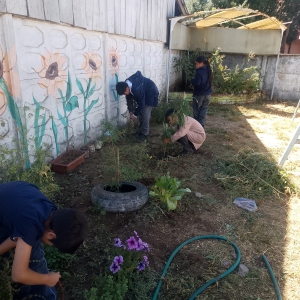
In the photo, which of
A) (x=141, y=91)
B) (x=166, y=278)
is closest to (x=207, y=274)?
(x=166, y=278)

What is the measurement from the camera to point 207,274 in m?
2.45

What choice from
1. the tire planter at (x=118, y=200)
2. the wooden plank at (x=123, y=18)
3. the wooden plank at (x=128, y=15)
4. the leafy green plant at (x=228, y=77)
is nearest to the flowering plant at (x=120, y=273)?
the tire planter at (x=118, y=200)

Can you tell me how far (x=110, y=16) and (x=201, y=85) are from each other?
2328mm

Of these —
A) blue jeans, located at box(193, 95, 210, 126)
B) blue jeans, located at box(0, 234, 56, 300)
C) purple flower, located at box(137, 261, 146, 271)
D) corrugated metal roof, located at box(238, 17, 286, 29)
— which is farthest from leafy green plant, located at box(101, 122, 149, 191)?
corrugated metal roof, located at box(238, 17, 286, 29)

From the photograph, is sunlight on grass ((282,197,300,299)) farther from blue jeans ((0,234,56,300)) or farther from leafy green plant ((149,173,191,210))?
blue jeans ((0,234,56,300))

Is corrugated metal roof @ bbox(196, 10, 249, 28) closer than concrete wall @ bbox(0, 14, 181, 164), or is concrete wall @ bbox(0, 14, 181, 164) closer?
concrete wall @ bbox(0, 14, 181, 164)

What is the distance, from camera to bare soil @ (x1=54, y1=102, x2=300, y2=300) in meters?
2.33

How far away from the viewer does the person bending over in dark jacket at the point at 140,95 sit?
5457 millimetres

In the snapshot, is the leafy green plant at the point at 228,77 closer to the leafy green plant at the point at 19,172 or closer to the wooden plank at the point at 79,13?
the wooden plank at the point at 79,13

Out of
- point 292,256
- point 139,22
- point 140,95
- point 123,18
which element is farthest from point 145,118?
point 292,256

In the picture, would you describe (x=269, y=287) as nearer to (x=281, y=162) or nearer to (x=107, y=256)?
(x=107, y=256)

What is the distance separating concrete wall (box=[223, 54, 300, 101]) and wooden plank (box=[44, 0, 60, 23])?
9527mm

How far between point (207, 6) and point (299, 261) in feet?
72.4

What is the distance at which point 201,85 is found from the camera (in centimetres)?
A: 614
